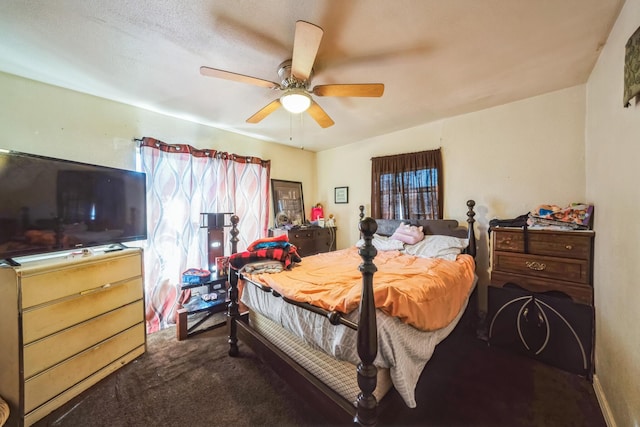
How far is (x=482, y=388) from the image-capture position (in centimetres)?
174

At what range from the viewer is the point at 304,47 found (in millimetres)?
1362

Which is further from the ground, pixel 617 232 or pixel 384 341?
pixel 617 232

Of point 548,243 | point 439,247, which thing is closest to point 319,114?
point 439,247

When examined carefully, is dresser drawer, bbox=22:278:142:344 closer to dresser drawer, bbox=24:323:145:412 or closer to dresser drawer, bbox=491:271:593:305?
dresser drawer, bbox=24:323:145:412

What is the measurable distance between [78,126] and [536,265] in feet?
14.8

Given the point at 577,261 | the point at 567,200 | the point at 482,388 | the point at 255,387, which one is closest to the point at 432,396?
the point at 482,388

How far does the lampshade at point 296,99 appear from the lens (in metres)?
1.77

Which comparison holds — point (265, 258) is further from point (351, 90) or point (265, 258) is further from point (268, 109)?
point (351, 90)

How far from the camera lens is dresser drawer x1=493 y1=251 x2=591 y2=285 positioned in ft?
6.20

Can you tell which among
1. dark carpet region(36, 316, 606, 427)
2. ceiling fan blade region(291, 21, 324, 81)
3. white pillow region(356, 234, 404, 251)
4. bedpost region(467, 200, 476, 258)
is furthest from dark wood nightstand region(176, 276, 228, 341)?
bedpost region(467, 200, 476, 258)

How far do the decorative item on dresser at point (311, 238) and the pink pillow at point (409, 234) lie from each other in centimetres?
135

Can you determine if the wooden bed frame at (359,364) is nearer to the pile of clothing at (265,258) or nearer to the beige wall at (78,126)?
the pile of clothing at (265,258)

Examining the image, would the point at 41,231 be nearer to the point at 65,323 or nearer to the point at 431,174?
the point at 65,323

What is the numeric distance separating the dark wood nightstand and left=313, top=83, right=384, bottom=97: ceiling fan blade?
2372 mm
